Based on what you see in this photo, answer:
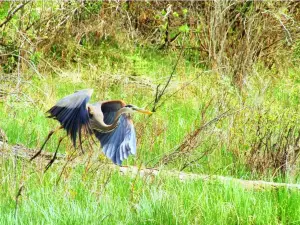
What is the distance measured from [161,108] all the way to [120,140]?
288 cm

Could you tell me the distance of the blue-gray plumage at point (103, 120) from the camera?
4.25m

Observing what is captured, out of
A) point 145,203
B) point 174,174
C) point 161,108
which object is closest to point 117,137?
point 174,174

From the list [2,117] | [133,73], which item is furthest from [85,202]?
[133,73]

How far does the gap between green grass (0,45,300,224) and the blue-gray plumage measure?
21 cm

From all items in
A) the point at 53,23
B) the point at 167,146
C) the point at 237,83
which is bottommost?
the point at 167,146

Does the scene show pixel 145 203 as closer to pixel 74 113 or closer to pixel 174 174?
pixel 74 113

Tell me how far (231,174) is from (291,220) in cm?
152

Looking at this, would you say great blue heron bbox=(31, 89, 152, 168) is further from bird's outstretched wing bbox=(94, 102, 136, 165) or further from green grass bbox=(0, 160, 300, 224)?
green grass bbox=(0, 160, 300, 224)

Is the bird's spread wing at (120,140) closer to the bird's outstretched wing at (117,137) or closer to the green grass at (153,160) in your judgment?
the bird's outstretched wing at (117,137)

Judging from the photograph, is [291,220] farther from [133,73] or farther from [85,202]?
[133,73]

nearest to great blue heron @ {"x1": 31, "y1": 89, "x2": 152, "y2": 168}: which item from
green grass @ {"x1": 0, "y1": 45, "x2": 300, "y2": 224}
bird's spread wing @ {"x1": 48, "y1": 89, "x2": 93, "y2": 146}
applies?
bird's spread wing @ {"x1": 48, "y1": 89, "x2": 93, "y2": 146}

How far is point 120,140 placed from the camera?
4.70m

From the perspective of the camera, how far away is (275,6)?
29.5ft

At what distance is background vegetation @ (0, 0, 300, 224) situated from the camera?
4055 millimetres
